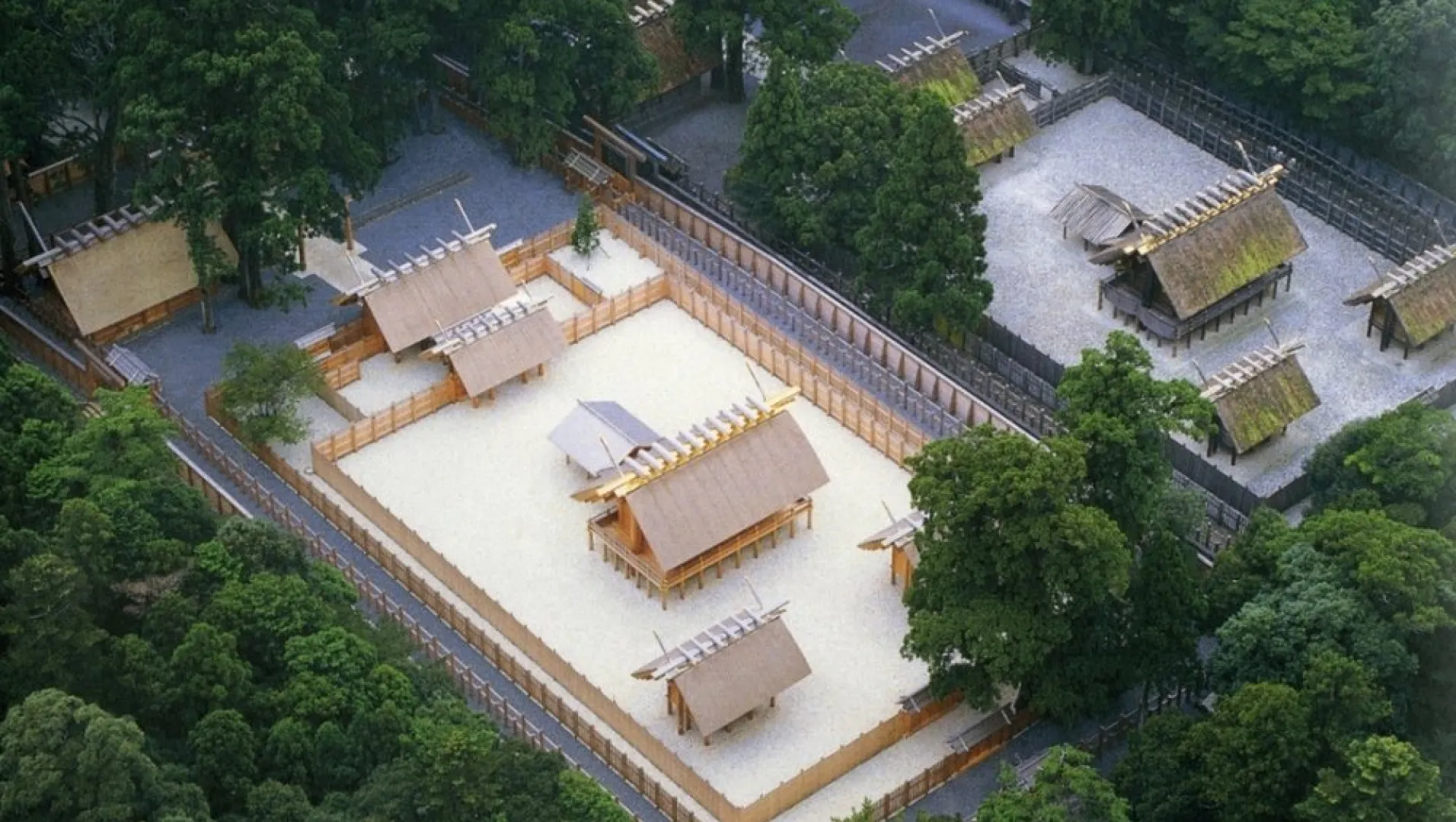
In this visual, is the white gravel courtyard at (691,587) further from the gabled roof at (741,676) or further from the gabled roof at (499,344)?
the gabled roof at (741,676)

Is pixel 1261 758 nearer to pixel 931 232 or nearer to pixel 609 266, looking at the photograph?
pixel 931 232

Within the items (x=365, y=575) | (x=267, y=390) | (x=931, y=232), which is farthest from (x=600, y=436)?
(x=931, y=232)

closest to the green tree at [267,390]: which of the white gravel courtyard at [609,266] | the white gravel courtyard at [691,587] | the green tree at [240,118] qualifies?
the white gravel courtyard at [691,587]

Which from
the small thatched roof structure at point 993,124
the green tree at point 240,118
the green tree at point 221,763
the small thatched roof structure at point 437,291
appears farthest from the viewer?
the small thatched roof structure at point 993,124

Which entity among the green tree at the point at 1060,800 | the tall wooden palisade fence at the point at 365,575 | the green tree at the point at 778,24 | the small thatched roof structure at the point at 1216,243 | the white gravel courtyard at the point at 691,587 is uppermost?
the green tree at the point at 778,24

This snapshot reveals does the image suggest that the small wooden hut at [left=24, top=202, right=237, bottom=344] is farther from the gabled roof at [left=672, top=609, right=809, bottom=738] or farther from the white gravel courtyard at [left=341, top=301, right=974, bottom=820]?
the gabled roof at [left=672, top=609, right=809, bottom=738]

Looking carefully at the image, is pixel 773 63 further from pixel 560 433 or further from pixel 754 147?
pixel 560 433

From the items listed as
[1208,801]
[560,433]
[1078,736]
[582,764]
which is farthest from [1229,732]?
[560,433]

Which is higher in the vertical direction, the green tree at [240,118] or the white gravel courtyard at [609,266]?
the green tree at [240,118]
